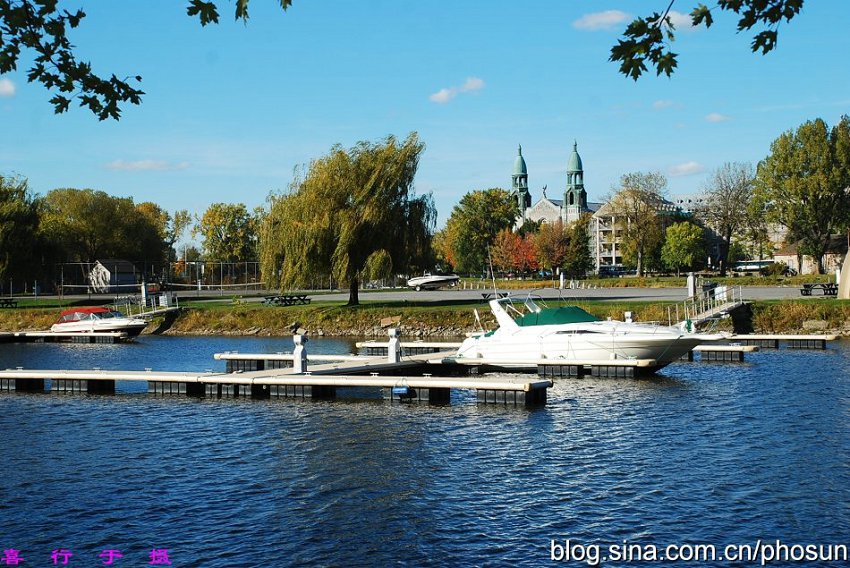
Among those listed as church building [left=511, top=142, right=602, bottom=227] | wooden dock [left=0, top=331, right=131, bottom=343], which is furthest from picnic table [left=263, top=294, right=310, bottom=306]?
church building [left=511, top=142, right=602, bottom=227]

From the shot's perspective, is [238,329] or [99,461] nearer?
[99,461]

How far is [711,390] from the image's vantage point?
31750 millimetres

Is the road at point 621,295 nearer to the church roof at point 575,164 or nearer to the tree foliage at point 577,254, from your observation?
the tree foliage at point 577,254

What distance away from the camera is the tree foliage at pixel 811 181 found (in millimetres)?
91250

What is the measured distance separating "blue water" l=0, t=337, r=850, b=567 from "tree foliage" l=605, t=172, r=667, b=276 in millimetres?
79572

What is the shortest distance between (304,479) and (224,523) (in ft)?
10.8

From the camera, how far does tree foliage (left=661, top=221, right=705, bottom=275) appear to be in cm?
11719

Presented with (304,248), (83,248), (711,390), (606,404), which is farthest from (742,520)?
(83,248)

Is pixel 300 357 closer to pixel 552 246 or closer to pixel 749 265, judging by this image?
pixel 552 246

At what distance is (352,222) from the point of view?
60.0m

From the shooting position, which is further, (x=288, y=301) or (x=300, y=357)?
(x=288, y=301)

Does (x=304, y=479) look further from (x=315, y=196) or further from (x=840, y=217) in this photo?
(x=840, y=217)

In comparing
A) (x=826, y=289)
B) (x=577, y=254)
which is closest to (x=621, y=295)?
(x=826, y=289)

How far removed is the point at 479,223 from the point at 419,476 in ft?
371
